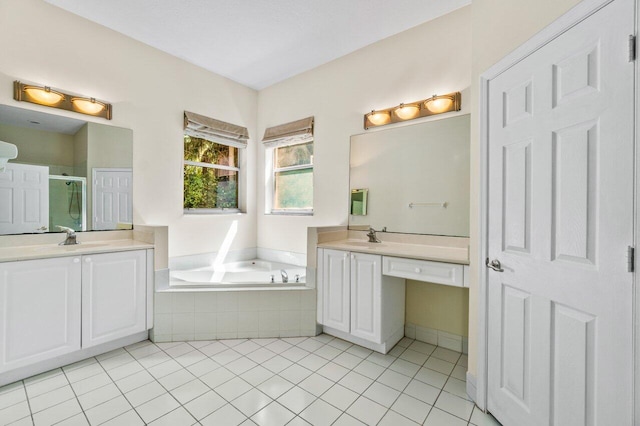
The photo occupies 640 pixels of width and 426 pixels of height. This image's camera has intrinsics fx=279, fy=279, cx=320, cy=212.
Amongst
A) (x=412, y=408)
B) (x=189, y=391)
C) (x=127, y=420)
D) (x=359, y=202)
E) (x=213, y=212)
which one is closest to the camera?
(x=127, y=420)

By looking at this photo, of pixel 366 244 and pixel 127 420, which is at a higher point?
pixel 366 244

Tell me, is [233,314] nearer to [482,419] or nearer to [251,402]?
[251,402]

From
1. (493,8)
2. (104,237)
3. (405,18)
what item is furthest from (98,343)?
(405,18)

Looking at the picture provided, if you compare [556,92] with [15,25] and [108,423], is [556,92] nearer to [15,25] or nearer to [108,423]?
[108,423]

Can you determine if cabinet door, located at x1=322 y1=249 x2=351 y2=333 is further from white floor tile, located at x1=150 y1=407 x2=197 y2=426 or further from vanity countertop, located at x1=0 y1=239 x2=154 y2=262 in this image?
vanity countertop, located at x1=0 y1=239 x2=154 y2=262

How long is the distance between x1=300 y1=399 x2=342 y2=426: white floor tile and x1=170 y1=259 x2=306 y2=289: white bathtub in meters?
1.08

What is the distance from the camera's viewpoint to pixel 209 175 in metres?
3.49

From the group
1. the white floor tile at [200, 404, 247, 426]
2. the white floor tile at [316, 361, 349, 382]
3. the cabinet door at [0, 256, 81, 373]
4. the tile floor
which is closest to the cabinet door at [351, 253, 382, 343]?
the tile floor

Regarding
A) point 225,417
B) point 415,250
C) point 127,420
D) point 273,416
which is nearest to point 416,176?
point 415,250

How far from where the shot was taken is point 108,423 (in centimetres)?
147

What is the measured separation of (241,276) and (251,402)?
1.63 metres

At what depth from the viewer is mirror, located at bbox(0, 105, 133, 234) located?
2139 millimetres

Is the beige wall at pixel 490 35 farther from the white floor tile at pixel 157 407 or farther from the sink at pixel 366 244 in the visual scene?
the white floor tile at pixel 157 407

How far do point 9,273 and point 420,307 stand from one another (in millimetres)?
2981
